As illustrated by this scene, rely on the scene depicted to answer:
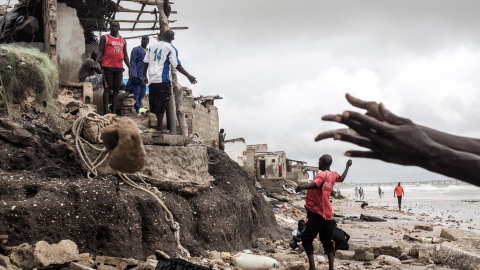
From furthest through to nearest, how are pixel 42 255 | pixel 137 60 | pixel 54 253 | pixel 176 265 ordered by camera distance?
pixel 137 60 < pixel 54 253 < pixel 42 255 < pixel 176 265

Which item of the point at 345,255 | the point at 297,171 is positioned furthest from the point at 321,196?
the point at 297,171

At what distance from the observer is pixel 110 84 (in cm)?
845

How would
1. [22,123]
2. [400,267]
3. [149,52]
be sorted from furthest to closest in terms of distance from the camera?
[149,52], [400,267], [22,123]

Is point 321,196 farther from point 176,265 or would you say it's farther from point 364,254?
point 176,265

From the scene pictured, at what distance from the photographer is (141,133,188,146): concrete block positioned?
7.03 metres

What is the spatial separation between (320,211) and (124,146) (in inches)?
148

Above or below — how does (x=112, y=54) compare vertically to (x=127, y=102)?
above

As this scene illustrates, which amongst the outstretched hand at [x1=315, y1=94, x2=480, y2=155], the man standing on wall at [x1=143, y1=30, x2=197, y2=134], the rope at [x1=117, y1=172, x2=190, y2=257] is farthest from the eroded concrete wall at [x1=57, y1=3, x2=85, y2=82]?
the outstretched hand at [x1=315, y1=94, x2=480, y2=155]

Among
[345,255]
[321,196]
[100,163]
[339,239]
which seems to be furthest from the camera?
[339,239]

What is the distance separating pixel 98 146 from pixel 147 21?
7040mm

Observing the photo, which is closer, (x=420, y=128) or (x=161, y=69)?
(x=420, y=128)

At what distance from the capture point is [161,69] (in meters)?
7.52

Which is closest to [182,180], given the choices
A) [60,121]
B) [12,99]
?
[60,121]

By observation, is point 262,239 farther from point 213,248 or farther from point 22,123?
point 22,123
